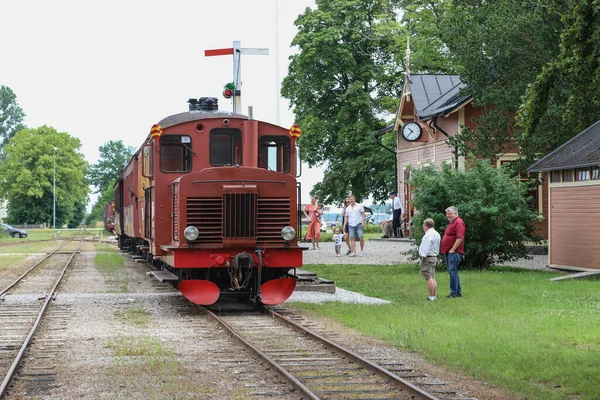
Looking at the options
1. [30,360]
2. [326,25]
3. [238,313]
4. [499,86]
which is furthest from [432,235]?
[326,25]

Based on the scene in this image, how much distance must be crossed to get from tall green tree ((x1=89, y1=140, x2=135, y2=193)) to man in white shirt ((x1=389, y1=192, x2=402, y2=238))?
124913 millimetres

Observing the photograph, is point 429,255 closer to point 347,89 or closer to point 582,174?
point 582,174

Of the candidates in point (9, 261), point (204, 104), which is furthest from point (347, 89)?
point (204, 104)

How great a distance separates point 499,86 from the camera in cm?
2592

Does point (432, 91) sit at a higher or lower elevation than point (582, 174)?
higher

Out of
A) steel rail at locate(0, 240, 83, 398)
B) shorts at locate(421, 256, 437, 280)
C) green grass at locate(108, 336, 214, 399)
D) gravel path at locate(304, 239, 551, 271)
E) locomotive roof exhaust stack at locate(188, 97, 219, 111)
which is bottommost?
green grass at locate(108, 336, 214, 399)

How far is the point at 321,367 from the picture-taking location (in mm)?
9500

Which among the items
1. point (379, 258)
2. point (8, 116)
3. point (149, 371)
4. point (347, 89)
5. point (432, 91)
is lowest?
point (149, 371)

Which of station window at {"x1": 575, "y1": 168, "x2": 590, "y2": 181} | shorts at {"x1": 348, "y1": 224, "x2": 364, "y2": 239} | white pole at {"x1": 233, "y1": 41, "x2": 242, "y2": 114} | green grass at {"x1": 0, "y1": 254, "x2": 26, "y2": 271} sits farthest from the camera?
shorts at {"x1": 348, "y1": 224, "x2": 364, "y2": 239}

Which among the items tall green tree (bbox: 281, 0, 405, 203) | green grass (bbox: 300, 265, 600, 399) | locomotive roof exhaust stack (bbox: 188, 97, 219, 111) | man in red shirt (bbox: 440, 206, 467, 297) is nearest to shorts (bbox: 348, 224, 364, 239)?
green grass (bbox: 300, 265, 600, 399)

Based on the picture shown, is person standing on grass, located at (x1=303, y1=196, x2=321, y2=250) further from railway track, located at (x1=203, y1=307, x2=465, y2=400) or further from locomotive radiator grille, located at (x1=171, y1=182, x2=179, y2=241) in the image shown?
railway track, located at (x1=203, y1=307, x2=465, y2=400)

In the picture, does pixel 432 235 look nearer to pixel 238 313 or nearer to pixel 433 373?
pixel 238 313

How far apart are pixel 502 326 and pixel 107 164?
152430mm

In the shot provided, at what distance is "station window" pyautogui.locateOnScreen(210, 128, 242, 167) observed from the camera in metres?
15.4
